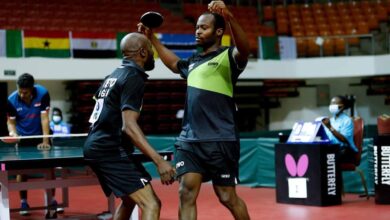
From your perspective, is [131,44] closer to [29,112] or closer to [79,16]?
[29,112]

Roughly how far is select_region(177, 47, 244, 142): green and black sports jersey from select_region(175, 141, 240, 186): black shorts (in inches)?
2.2

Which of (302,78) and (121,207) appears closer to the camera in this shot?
(121,207)

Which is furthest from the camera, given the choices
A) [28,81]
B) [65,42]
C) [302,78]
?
[302,78]

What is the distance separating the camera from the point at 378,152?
10.2 meters

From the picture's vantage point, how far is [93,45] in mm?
19688

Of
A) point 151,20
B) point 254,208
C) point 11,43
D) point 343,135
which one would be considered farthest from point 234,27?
point 11,43

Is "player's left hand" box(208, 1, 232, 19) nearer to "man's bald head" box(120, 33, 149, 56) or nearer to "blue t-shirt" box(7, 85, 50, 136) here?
"man's bald head" box(120, 33, 149, 56)

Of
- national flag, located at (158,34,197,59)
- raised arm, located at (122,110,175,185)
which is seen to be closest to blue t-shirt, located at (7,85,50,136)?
raised arm, located at (122,110,175,185)

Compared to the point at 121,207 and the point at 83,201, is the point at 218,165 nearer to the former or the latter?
the point at 121,207

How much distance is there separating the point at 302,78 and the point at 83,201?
Answer: 13.0m

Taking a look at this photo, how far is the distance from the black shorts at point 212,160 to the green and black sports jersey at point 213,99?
0.06 meters

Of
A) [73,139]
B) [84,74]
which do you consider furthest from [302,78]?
[73,139]

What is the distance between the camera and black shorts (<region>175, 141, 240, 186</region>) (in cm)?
593

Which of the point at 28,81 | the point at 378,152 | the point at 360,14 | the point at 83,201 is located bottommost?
the point at 83,201
